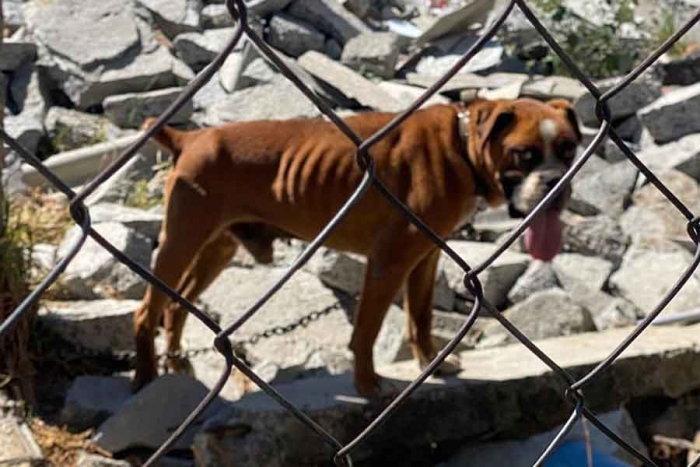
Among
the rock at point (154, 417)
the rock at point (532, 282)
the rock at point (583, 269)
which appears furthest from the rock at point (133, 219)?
the rock at point (583, 269)

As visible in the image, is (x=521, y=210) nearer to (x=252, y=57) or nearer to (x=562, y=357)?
(x=562, y=357)

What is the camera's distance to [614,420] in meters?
4.15

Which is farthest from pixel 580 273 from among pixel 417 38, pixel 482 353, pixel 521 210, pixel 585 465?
pixel 417 38

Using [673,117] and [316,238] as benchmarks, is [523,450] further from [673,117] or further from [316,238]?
[673,117]

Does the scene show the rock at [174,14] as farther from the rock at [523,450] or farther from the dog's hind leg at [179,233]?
the rock at [523,450]

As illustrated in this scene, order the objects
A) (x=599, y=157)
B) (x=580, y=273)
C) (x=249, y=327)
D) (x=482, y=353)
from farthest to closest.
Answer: (x=599, y=157) < (x=580, y=273) < (x=249, y=327) < (x=482, y=353)

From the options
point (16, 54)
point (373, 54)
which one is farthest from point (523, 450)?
point (16, 54)

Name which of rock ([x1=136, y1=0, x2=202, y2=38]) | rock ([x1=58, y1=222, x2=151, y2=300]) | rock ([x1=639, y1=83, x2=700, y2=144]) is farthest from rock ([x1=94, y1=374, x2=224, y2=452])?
rock ([x1=136, y1=0, x2=202, y2=38])

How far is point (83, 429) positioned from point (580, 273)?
266 centimetres

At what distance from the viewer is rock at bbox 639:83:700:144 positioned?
722 cm

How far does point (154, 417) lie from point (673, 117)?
428 centimetres

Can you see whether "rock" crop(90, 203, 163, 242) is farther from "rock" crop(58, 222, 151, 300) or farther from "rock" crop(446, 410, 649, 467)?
"rock" crop(446, 410, 649, 467)

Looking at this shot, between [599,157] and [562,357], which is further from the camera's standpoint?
[599,157]

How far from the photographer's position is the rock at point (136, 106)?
7547mm
